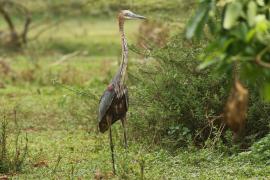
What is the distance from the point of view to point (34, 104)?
14.9 m

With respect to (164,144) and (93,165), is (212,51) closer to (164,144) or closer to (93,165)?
(93,165)

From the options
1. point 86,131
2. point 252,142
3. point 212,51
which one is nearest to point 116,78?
point 252,142

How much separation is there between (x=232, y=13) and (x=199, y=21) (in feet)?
0.74

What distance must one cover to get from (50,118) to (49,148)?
3041 millimetres

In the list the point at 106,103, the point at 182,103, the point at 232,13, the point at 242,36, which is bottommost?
the point at 182,103

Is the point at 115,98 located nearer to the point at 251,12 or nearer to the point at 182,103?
the point at 182,103

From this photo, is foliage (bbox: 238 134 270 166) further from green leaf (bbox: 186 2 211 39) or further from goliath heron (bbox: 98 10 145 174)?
green leaf (bbox: 186 2 211 39)

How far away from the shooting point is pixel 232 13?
456cm

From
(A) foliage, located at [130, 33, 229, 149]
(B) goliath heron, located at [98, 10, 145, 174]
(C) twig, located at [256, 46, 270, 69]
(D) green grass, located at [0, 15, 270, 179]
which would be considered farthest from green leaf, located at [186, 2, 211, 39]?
(A) foliage, located at [130, 33, 229, 149]

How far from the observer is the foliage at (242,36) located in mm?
4520

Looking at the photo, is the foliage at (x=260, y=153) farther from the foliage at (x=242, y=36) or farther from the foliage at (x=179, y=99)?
the foliage at (x=242, y=36)

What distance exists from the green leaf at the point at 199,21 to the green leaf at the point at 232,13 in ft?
0.52

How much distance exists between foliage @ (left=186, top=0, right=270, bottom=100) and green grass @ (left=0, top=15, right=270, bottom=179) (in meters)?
2.52

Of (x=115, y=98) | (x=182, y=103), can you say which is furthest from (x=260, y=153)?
(x=115, y=98)
